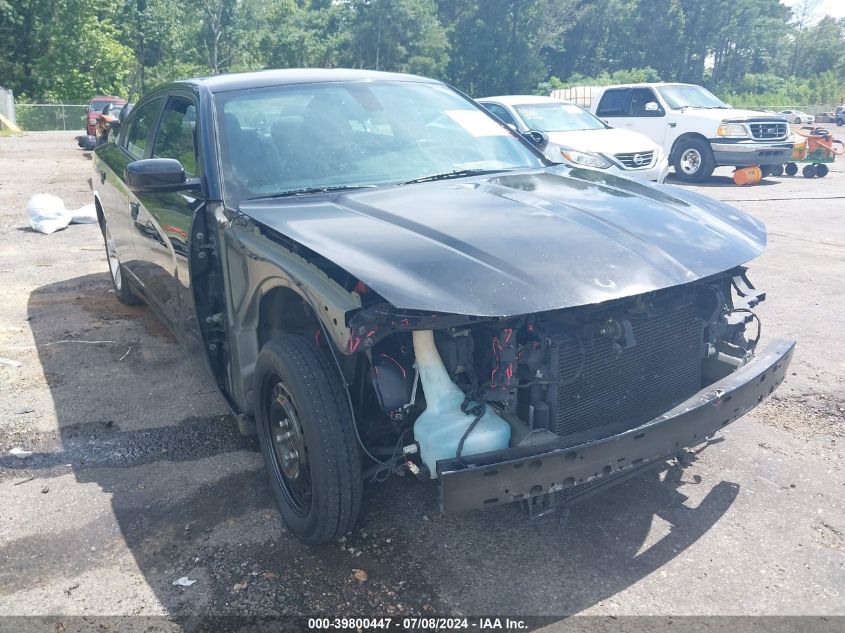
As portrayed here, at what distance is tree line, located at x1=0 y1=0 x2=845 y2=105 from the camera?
141 feet

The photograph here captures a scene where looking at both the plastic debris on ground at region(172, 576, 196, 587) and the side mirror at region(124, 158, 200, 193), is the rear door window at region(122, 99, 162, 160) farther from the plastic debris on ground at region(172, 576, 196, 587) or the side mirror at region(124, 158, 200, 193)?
the plastic debris on ground at region(172, 576, 196, 587)

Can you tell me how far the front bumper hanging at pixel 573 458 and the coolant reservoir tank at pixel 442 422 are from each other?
10 cm

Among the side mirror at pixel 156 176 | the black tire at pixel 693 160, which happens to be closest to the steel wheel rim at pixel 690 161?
the black tire at pixel 693 160

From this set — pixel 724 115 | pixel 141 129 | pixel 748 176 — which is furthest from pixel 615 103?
pixel 141 129

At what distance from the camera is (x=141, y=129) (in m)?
5.02

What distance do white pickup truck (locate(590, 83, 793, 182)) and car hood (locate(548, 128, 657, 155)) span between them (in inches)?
106

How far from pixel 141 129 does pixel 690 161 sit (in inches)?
470

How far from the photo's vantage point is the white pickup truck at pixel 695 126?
13.6m

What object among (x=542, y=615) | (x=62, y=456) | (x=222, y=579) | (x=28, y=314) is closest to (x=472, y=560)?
(x=542, y=615)

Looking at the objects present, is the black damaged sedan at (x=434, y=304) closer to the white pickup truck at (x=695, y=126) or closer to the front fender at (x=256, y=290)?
the front fender at (x=256, y=290)

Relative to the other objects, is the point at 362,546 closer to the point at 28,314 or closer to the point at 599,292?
the point at 599,292

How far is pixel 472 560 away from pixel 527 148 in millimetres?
2411

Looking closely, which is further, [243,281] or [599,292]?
[243,281]

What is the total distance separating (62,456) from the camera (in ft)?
12.6
